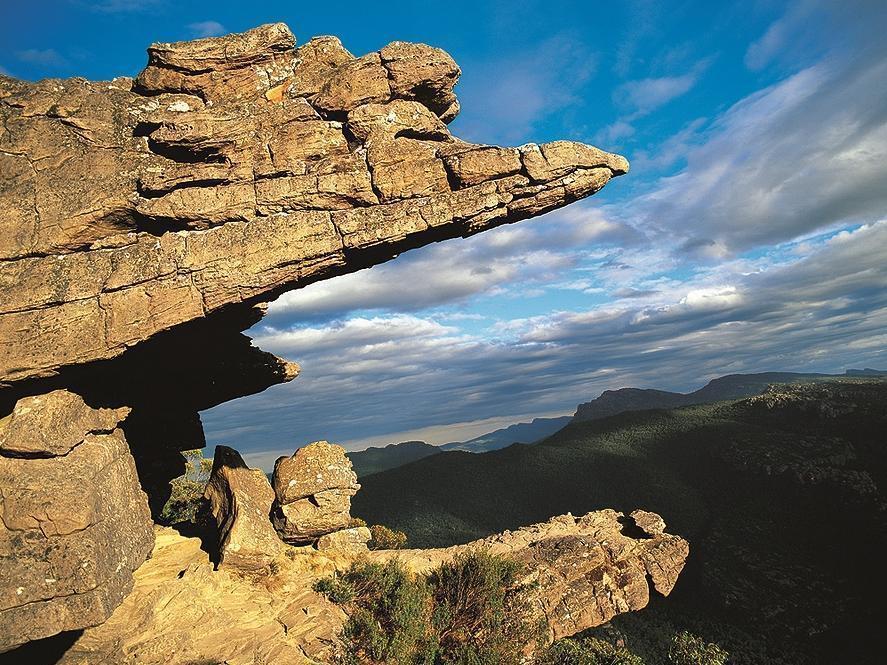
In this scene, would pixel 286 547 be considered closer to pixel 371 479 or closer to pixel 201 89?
pixel 201 89

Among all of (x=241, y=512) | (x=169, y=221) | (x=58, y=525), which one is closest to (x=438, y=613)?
(x=241, y=512)

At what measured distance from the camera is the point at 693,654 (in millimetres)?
34031

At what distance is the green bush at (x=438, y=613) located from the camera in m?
19.2

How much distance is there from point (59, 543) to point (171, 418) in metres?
14.2

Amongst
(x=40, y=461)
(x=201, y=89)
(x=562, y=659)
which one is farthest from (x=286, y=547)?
(x=201, y=89)

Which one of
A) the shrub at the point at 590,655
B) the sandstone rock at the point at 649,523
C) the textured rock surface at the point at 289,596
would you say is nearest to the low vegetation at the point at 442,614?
the textured rock surface at the point at 289,596

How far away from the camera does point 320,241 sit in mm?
17188

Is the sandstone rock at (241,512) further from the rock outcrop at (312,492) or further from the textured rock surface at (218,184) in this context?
the textured rock surface at (218,184)

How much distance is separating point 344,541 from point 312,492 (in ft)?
10.3

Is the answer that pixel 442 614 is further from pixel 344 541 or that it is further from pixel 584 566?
pixel 584 566

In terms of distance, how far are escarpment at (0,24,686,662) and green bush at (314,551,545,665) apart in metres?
2.44

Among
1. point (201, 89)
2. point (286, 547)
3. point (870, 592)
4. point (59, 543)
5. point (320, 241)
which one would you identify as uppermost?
point (201, 89)

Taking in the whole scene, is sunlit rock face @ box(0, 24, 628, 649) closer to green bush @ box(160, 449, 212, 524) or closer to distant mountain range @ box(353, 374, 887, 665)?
green bush @ box(160, 449, 212, 524)

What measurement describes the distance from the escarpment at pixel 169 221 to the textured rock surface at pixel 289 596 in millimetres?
253
